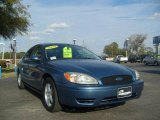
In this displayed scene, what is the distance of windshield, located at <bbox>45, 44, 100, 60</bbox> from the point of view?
Result: 7.91m

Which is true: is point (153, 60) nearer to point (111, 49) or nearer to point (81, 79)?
point (81, 79)

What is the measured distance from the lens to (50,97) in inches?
278

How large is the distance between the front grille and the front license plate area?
14 centimetres

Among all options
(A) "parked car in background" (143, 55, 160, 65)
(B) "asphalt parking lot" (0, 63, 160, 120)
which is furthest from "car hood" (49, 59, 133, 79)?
(A) "parked car in background" (143, 55, 160, 65)

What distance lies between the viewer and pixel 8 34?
85.3ft

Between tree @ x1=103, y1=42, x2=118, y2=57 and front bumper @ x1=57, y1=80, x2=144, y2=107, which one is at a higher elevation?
tree @ x1=103, y1=42, x2=118, y2=57

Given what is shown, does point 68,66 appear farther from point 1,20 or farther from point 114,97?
point 1,20

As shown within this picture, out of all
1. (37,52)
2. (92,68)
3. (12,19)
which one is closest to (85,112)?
(92,68)

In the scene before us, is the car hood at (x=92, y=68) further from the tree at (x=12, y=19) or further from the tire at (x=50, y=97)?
the tree at (x=12, y=19)

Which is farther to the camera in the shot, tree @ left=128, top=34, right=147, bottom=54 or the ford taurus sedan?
tree @ left=128, top=34, right=147, bottom=54

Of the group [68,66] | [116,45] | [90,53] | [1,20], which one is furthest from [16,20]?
[116,45]

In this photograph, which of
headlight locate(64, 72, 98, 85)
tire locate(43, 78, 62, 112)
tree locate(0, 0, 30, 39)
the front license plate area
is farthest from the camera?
tree locate(0, 0, 30, 39)

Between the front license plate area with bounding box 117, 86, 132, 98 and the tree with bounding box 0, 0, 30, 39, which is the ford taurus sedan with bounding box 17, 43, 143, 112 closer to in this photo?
the front license plate area with bounding box 117, 86, 132, 98

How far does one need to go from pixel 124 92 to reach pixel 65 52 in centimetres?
218
